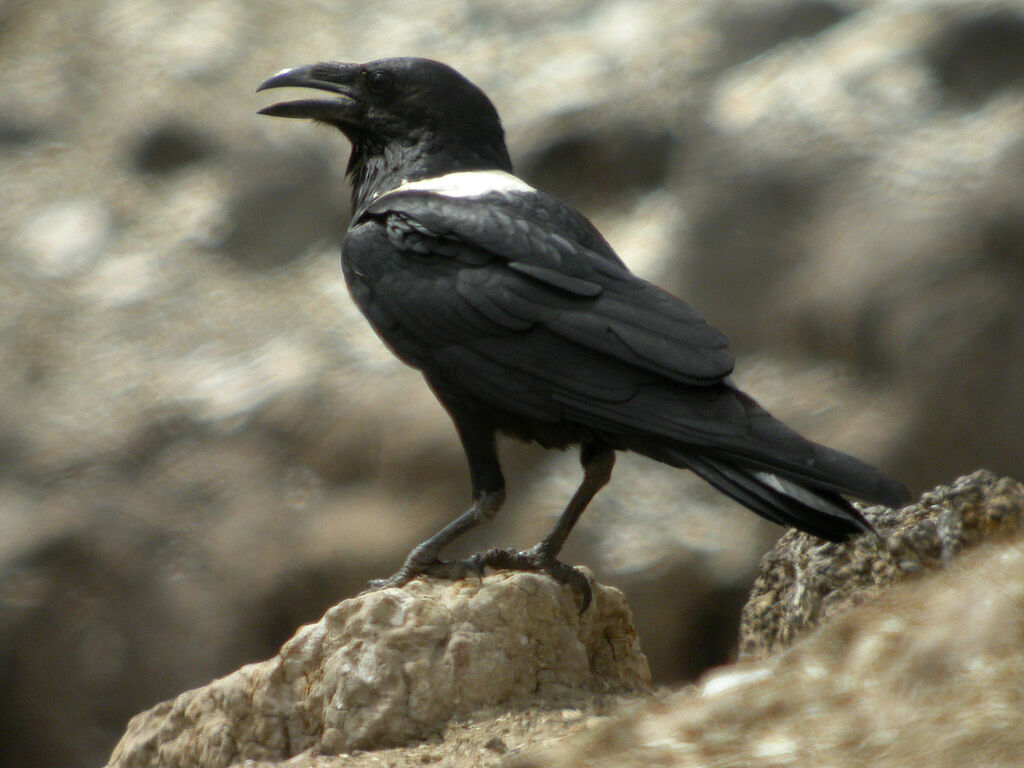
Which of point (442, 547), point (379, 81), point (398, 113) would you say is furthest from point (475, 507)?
point (379, 81)

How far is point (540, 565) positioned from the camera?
3.92 meters

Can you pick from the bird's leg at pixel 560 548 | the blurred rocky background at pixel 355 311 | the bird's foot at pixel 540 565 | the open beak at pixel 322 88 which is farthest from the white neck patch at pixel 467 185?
the blurred rocky background at pixel 355 311

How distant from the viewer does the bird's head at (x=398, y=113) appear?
473cm

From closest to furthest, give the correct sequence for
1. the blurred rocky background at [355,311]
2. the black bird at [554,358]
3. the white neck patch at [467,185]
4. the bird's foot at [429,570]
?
1. the black bird at [554,358]
2. the bird's foot at [429,570]
3. the white neck patch at [467,185]
4. the blurred rocky background at [355,311]

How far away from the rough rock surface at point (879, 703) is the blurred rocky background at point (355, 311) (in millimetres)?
3325

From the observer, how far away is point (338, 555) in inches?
263

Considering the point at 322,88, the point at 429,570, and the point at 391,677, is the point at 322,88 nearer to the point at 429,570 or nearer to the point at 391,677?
the point at 429,570

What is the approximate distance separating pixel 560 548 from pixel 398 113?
6.13ft

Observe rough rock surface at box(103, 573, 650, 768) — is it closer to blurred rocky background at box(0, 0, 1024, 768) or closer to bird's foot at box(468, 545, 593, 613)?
bird's foot at box(468, 545, 593, 613)

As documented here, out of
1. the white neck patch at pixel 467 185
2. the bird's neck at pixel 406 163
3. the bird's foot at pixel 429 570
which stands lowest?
the bird's foot at pixel 429 570

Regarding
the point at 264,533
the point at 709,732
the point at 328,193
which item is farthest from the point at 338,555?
the point at 709,732

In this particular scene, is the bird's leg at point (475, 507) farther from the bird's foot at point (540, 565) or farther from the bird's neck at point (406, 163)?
the bird's neck at point (406, 163)

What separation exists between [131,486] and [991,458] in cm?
473

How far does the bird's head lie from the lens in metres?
4.73
